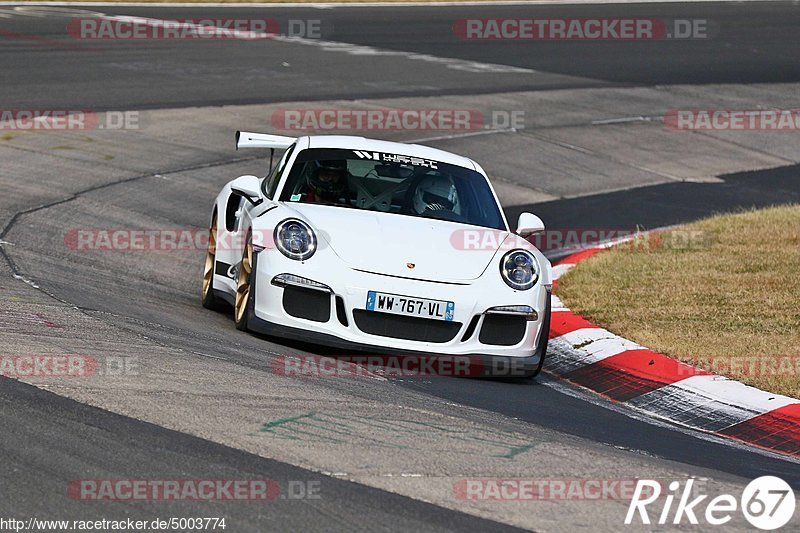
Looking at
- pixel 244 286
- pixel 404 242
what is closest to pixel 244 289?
pixel 244 286

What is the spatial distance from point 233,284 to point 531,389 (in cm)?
208

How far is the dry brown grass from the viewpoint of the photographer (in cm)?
776

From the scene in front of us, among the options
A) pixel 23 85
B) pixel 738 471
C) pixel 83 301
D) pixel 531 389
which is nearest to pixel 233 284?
pixel 83 301

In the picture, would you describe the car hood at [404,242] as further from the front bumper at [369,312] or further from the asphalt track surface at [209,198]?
the asphalt track surface at [209,198]

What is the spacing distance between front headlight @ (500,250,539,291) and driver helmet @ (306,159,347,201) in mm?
1291

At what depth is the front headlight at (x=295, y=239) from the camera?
23.8ft

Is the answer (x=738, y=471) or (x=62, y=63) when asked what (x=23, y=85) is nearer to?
(x=62, y=63)

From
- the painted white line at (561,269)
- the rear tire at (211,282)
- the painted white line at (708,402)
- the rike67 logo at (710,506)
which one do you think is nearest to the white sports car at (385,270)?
the rear tire at (211,282)

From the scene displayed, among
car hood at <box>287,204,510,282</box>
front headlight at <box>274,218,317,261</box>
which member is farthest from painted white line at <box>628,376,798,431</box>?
front headlight at <box>274,218,317,261</box>

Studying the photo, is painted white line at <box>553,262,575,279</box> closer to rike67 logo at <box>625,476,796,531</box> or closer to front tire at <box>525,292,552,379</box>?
Result: front tire at <box>525,292,552,379</box>

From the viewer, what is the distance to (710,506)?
484cm

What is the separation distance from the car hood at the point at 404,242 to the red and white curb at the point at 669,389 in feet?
3.00

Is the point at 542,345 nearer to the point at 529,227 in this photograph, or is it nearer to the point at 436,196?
the point at 529,227

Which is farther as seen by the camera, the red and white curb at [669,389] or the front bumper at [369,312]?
the front bumper at [369,312]
